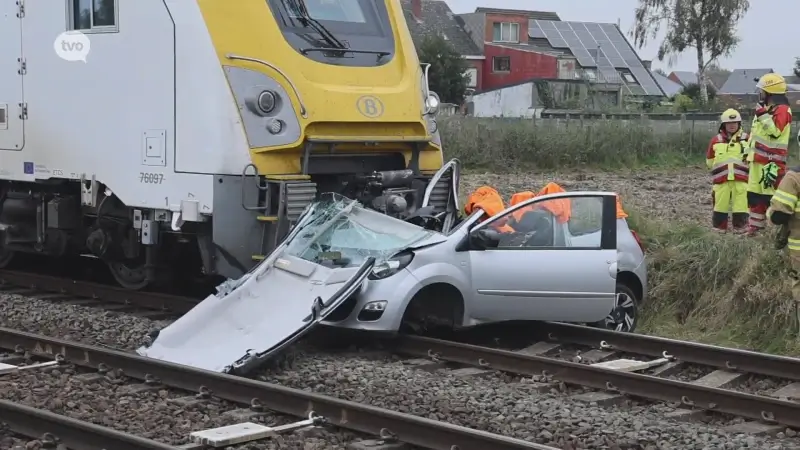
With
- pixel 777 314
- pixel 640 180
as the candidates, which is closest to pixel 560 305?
pixel 777 314

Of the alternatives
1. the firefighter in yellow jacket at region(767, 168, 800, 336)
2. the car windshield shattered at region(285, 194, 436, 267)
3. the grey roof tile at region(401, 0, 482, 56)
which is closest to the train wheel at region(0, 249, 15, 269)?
the car windshield shattered at region(285, 194, 436, 267)

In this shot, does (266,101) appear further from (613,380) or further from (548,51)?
(548,51)

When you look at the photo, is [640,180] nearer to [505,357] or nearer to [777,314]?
[777,314]

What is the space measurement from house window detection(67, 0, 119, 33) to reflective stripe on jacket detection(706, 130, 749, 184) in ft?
25.0

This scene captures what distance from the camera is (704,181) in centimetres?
2316

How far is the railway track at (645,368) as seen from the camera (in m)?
7.10

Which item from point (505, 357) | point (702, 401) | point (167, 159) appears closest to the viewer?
point (702, 401)

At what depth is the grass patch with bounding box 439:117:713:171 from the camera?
24000 mm

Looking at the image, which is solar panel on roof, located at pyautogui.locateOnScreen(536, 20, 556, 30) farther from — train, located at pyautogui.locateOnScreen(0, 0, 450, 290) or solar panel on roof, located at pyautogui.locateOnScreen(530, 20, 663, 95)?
train, located at pyautogui.locateOnScreen(0, 0, 450, 290)

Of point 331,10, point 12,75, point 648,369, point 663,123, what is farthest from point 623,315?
point 663,123

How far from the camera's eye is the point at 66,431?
20.5ft

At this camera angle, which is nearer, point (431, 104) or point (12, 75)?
point (431, 104)

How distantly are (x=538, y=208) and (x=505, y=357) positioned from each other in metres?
1.61

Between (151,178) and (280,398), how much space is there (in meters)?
3.46
